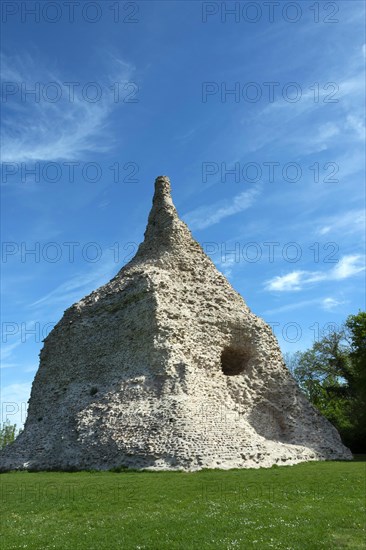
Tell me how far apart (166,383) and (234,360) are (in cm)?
817

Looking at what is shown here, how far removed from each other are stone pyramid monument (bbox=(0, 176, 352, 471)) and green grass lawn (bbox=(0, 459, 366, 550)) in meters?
4.20

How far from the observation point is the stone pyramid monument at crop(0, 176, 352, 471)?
23.1 meters

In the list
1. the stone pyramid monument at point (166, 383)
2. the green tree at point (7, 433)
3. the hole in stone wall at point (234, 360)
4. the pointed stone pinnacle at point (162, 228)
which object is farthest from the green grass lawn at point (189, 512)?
the green tree at point (7, 433)

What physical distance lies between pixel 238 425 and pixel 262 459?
2034mm

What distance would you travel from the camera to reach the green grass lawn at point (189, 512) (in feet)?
33.7

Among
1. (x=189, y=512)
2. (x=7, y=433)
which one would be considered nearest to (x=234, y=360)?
(x=189, y=512)

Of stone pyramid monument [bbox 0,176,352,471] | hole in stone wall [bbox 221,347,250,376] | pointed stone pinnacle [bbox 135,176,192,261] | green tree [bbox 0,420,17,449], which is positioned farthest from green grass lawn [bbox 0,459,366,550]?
green tree [bbox 0,420,17,449]

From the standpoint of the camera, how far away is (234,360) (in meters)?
32.5

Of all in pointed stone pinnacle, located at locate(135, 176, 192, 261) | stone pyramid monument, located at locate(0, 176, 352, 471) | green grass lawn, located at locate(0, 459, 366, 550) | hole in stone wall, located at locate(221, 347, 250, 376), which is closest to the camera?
green grass lawn, located at locate(0, 459, 366, 550)

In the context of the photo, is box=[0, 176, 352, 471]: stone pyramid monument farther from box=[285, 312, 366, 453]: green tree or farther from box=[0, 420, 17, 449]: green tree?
box=[0, 420, 17, 449]: green tree

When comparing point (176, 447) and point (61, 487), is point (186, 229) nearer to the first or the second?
point (176, 447)

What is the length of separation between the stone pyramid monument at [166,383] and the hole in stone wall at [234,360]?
7 cm

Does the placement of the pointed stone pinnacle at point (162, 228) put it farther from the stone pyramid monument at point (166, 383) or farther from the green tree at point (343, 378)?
the green tree at point (343, 378)

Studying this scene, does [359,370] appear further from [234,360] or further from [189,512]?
[189,512]
